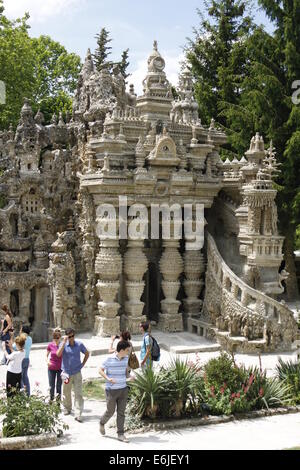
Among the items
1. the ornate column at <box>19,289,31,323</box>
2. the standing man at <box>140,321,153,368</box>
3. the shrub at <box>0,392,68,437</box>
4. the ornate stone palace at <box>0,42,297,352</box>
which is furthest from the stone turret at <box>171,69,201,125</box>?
the shrub at <box>0,392,68,437</box>

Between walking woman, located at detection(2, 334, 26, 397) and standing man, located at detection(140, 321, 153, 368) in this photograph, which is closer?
walking woman, located at detection(2, 334, 26, 397)

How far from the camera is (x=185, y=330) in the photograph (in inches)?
695

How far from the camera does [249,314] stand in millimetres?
15258

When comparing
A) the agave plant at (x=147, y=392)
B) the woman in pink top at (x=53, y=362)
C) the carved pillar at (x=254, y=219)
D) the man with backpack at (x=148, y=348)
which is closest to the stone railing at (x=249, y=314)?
the carved pillar at (x=254, y=219)

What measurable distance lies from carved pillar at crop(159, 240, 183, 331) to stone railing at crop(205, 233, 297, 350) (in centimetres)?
120

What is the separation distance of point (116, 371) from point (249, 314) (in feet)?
22.5

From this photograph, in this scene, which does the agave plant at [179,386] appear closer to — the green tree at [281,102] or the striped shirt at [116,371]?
the striped shirt at [116,371]

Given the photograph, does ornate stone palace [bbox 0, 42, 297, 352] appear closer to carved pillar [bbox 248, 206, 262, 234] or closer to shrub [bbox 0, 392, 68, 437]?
carved pillar [bbox 248, 206, 262, 234]

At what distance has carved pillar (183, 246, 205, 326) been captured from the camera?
57.3 ft

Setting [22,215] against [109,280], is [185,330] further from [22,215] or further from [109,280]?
[22,215]

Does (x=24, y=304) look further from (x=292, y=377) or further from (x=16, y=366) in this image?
(x=292, y=377)
